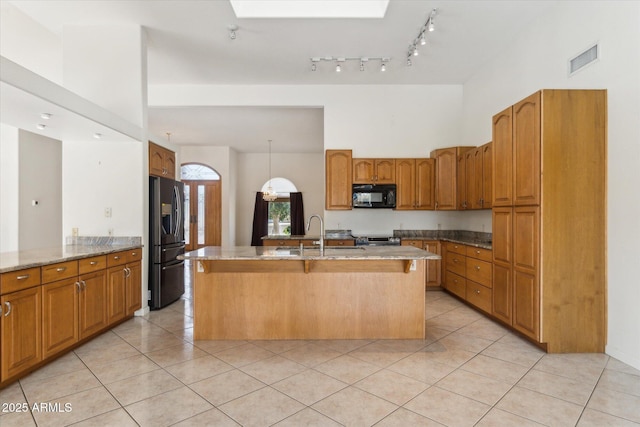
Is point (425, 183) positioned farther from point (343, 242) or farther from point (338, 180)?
point (343, 242)

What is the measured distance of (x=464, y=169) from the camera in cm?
506

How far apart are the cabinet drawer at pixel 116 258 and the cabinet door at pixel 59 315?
17.9 inches

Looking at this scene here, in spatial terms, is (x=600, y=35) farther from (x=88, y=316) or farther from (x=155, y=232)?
(x=88, y=316)

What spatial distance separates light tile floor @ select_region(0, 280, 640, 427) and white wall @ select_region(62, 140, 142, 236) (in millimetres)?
1339

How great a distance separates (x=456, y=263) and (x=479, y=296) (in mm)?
761

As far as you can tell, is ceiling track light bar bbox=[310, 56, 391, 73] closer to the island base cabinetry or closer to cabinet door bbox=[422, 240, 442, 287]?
cabinet door bbox=[422, 240, 442, 287]

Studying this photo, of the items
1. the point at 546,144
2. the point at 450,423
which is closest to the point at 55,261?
the point at 450,423

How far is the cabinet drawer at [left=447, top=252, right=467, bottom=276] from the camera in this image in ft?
14.6

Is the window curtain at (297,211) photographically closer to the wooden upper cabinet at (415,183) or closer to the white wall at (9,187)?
the wooden upper cabinet at (415,183)

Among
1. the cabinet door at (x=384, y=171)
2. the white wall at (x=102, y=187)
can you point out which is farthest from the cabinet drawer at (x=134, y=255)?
the cabinet door at (x=384, y=171)

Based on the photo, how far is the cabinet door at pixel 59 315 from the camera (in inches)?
99.7

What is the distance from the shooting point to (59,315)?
8.73 feet

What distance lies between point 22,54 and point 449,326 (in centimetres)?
636

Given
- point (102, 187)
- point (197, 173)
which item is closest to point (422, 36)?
point (102, 187)
